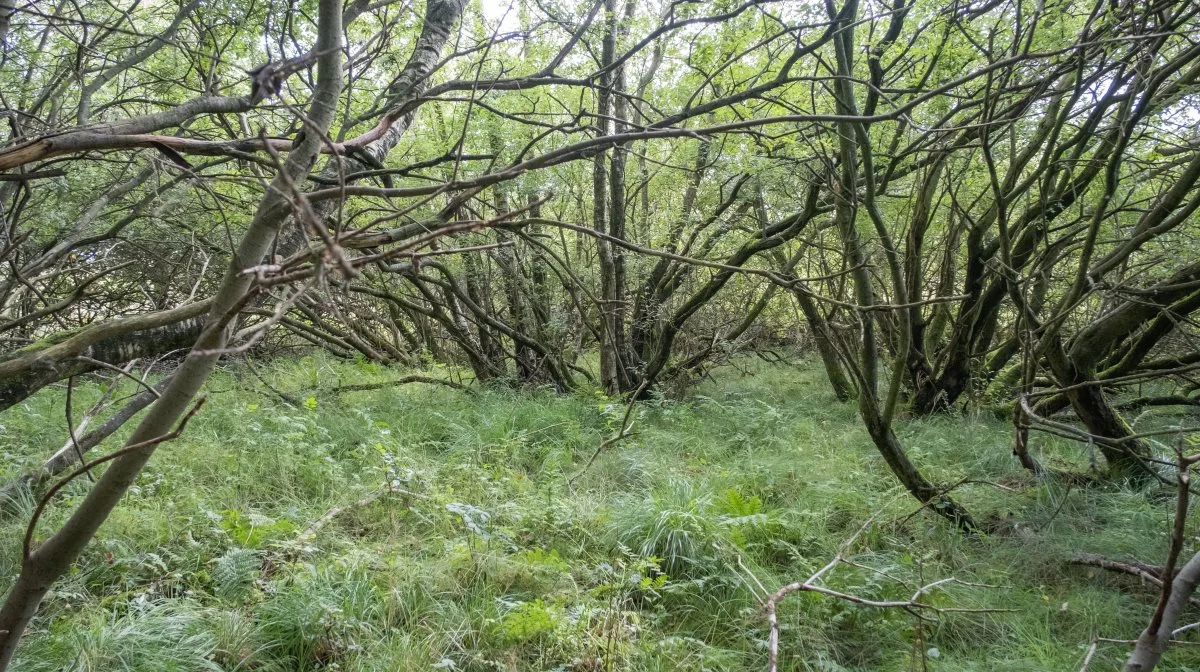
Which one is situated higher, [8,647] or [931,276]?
[931,276]

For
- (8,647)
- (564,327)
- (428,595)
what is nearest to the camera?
Result: (8,647)

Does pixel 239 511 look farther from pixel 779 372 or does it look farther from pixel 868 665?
pixel 779 372

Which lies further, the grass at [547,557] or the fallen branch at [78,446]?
the grass at [547,557]

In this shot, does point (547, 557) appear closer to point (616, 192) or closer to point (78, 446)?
point (78, 446)

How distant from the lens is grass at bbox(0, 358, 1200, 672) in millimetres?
2254

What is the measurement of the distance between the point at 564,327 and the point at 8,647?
5.92m

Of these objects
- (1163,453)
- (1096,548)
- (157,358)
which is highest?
(157,358)

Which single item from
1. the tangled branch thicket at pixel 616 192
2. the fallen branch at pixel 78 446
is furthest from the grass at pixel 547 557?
the tangled branch thicket at pixel 616 192

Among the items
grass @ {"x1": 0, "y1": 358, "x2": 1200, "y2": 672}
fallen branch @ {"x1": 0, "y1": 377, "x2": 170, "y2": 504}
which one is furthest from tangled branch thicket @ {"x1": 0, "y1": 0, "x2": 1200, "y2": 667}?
grass @ {"x1": 0, "y1": 358, "x2": 1200, "y2": 672}

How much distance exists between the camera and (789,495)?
392 cm

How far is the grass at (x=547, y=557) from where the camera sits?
7.39 feet

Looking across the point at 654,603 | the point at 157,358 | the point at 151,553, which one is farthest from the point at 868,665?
the point at 151,553

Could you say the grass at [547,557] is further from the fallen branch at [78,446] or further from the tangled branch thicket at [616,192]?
the tangled branch thicket at [616,192]

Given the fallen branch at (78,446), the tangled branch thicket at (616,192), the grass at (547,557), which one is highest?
the tangled branch thicket at (616,192)
